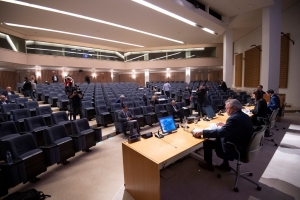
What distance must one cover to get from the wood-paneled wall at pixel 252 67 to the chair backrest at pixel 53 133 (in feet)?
42.5

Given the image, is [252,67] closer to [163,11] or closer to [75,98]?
[163,11]

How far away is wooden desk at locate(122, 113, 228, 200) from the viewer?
2.05 m

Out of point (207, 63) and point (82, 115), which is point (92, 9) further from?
point (207, 63)

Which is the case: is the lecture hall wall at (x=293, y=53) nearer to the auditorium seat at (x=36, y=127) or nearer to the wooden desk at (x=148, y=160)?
the wooden desk at (x=148, y=160)

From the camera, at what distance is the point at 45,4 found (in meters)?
7.51

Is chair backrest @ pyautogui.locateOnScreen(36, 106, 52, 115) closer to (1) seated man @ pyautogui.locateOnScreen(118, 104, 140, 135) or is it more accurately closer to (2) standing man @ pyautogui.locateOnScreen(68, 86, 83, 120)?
(2) standing man @ pyautogui.locateOnScreen(68, 86, 83, 120)

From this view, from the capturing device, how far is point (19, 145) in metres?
2.93

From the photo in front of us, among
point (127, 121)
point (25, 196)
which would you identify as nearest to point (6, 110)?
point (127, 121)

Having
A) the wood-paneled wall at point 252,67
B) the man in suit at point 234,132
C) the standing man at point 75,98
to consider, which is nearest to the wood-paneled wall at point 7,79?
the standing man at point 75,98

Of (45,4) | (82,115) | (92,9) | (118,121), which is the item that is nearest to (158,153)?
(118,121)

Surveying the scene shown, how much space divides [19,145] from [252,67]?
14.8 m

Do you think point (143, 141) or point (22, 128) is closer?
point (143, 141)

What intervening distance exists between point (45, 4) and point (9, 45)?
25.6 ft

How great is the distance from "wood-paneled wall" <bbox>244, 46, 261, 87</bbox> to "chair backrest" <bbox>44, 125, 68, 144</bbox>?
510 inches
